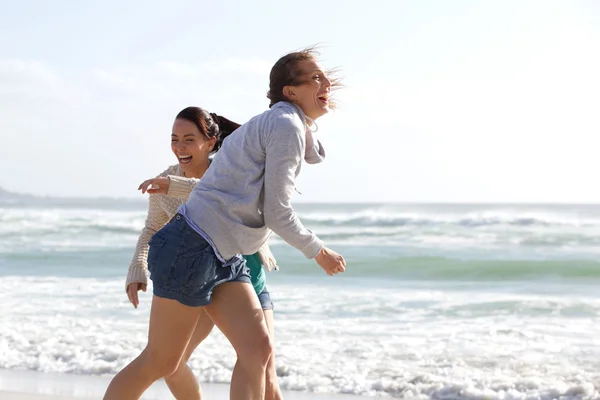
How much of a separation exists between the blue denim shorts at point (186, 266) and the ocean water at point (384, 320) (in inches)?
98.8

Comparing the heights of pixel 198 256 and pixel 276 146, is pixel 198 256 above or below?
below

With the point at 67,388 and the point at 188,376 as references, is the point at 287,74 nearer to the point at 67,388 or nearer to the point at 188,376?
the point at 188,376

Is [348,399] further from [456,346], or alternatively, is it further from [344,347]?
[456,346]

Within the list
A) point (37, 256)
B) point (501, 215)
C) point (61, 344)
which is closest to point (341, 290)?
point (61, 344)

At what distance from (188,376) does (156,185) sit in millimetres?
752

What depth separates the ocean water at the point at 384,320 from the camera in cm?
512

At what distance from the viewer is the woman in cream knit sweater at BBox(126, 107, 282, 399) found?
2.84 metres

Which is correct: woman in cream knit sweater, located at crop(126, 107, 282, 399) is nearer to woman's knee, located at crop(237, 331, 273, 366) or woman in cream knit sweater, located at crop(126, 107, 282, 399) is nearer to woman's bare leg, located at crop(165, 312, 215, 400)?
woman's bare leg, located at crop(165, 312, 215, 400)

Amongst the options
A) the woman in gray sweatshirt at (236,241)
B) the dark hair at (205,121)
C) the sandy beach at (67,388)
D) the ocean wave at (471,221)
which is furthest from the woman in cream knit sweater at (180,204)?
the ocean wave at (471,221)

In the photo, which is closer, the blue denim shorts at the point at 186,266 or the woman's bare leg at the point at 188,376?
the blue denim shorts at the point at 186,266

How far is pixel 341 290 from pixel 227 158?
23.5 ft

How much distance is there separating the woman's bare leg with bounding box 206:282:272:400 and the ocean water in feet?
7.89

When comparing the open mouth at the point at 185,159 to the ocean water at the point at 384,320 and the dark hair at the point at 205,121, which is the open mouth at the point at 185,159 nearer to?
the dark hair at the point at 205,121

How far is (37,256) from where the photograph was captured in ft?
46.1
